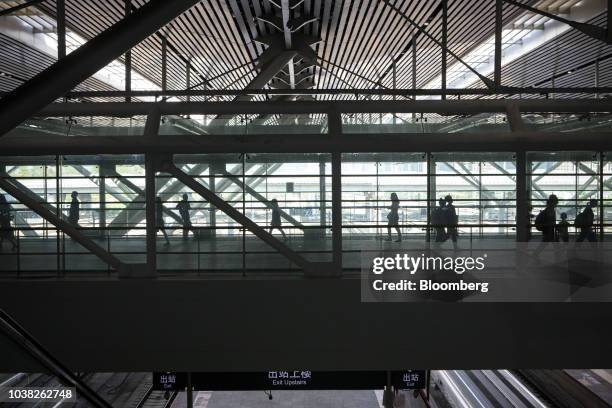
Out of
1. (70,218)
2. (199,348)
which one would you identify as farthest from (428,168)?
A: (70,218)

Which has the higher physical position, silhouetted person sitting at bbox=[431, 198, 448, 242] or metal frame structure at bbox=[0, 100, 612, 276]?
metal frame structure at bbox=[0, 100, 612, 276]

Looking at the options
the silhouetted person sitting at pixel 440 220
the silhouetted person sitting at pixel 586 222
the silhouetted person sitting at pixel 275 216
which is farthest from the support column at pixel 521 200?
the silhouetted person sitting at pixel 275 216

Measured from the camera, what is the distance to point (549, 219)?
355 inches

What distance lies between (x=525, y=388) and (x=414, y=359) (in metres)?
10.7

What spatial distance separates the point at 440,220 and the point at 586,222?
8.45 feet

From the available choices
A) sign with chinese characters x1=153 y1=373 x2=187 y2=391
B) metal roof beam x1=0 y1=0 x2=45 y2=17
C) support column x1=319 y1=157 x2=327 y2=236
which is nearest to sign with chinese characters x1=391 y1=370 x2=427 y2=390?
support column x1=319 y1=157 x2=327 y2=236

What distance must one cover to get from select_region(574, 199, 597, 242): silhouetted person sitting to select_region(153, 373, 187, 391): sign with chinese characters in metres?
7.18

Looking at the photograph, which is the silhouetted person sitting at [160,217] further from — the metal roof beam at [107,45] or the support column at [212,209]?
the metal roof beam at [107,45]

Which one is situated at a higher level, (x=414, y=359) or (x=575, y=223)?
(x=575, y=223)

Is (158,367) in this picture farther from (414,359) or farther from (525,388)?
(525,388)

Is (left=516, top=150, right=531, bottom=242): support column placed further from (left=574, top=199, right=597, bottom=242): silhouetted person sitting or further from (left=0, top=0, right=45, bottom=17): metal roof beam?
(left=0, top=0, right=45, bottom=17): metal roof beam

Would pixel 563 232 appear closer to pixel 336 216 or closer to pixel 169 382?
pixel 336 216

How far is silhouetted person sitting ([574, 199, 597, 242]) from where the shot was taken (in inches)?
345

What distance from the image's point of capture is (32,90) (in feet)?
10.3
